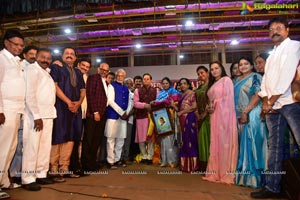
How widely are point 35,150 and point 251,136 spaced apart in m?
2.53

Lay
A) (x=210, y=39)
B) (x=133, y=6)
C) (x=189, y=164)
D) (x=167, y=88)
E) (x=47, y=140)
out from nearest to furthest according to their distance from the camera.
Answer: (x=47, y=140) → (x=189, y=164) → (x=167, y=88) → (x=133, y=6) → (x=210, y=39)

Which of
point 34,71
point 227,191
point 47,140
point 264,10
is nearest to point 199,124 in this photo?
point 227,191

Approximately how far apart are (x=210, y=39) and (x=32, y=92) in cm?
704

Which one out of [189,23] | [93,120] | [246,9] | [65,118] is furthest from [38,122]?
[246,9]

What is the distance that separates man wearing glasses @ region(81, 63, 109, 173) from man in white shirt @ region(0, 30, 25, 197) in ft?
3.65

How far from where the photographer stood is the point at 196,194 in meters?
2.40

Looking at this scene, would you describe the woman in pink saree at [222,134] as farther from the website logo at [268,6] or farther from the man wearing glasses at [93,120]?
the website logo at [268,6]

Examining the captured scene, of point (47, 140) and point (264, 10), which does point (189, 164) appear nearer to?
point (47, 140)

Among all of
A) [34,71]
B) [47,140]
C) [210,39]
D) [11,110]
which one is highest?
[210,39]

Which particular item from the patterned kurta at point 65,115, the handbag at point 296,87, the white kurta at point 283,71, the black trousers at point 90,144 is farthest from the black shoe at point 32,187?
the handbag at point 296,87

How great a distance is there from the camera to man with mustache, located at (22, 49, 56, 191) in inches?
101

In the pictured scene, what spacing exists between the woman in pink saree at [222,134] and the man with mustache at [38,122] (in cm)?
208

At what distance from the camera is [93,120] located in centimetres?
353

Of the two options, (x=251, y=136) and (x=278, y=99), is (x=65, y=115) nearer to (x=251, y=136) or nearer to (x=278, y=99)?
(x=251, y=136)
